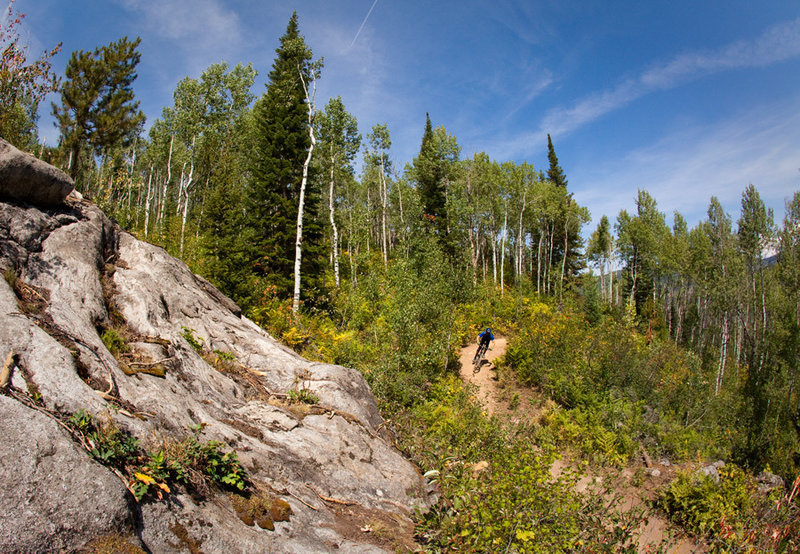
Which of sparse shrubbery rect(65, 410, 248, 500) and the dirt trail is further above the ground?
sparse shrubbery rect(65, 410, 248, 500)

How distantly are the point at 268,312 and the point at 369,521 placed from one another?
910cm

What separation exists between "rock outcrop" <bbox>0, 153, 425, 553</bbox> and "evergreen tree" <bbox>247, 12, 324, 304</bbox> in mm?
9164

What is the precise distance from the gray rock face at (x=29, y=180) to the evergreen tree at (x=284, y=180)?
37.1ft

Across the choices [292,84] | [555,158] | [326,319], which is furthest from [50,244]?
[555,158]

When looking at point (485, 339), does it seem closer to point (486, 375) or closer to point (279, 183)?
point (486, 375)

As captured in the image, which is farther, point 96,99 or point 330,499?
point 96,99

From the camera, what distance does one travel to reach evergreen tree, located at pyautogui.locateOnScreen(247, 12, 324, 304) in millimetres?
18359

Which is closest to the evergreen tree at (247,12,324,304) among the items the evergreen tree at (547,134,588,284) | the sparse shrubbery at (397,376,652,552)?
the sparse shrubbery at (397,376,652,552)

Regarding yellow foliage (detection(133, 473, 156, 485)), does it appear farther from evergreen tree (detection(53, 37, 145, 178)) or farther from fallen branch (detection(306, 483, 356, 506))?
evergreen tree (detection(53, 37, 145, 178))

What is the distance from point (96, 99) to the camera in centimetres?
1559

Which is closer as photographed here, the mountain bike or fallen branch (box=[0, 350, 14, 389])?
fallen branch (box=[0, 350, 14, 389])

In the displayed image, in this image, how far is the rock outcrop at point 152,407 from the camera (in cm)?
308

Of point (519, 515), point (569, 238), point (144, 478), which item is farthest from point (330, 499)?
point (569, 238)

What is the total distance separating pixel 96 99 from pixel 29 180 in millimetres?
12606
